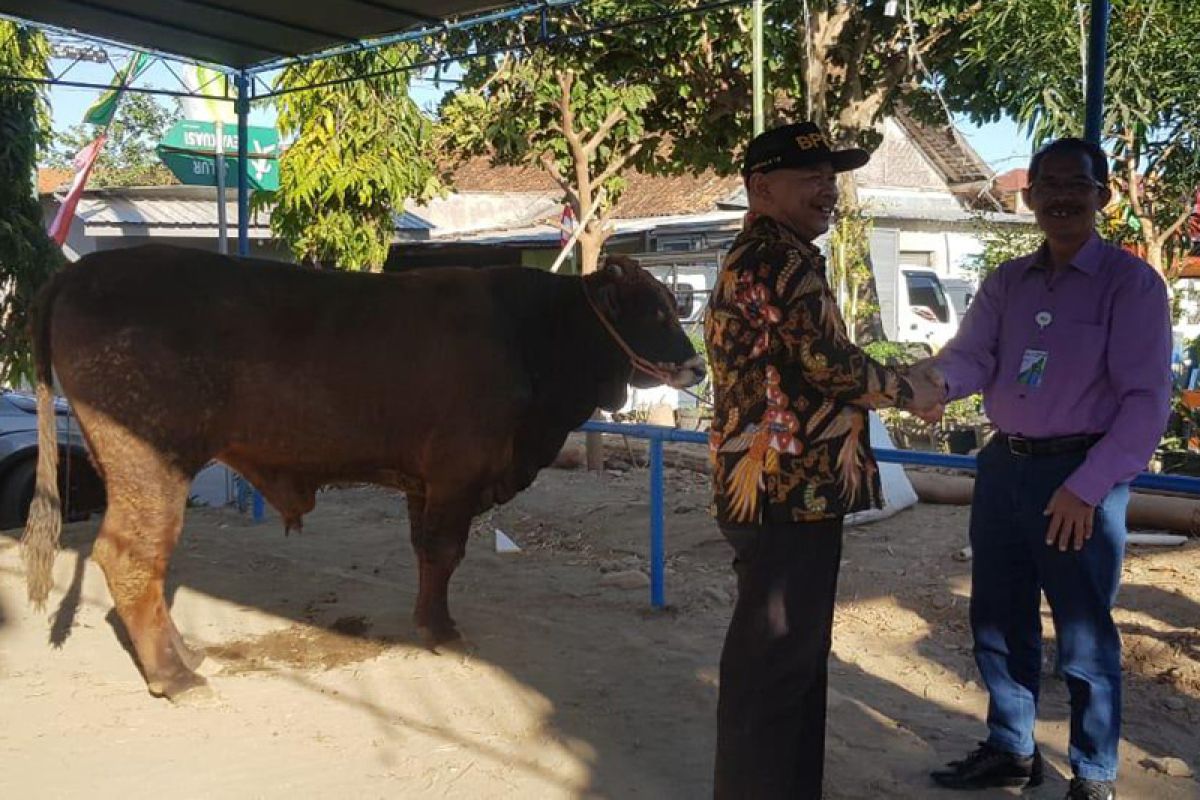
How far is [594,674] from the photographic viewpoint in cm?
502

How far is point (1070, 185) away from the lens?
135 inches

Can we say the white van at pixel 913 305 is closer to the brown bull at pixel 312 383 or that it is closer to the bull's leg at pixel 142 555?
the brown bull at pixel 312 383

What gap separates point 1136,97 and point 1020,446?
6117mm

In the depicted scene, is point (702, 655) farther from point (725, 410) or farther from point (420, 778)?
point (725, 410)

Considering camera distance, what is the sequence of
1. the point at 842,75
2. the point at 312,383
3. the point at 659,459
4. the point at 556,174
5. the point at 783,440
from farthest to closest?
1. the point at 556,174
2. the point at 842,75
3. the point at 659,459
4. the point at 312,383
5. the point at 783,440

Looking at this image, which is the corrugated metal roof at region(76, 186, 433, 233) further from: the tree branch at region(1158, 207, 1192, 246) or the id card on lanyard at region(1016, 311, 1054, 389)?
the id card on lanyard at region(1016, 311, 1054, 389)

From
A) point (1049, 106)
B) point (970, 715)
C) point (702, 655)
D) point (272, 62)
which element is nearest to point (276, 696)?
point (702, 655)

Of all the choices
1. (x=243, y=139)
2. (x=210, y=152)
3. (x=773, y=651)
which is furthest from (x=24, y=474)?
(x=773, y=651)

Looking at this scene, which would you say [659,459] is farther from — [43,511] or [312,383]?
[43,511]

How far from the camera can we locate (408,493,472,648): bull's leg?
5.33 m

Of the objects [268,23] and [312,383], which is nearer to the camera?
[312,383]

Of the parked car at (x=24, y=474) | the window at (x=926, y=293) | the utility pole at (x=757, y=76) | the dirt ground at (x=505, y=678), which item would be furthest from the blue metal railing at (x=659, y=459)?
the window at (x=926, y=293)

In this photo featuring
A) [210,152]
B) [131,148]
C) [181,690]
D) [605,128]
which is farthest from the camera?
[131,148]

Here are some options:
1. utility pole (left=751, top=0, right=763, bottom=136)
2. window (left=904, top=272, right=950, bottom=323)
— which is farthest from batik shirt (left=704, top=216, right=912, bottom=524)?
window (left=904, top=272, right=950, bottom=323)
